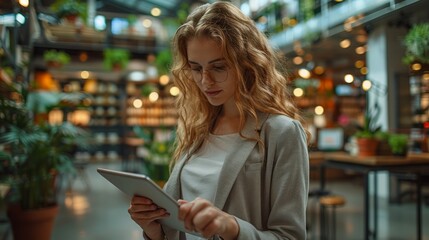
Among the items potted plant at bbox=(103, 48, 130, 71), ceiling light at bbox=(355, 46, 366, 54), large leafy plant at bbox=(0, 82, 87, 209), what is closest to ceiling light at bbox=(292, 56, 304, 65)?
ceiling light at bbox=(355, 46, 366, 54)

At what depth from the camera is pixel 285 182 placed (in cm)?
106

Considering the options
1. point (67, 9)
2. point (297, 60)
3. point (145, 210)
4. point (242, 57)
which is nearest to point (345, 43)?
point (297, 60)

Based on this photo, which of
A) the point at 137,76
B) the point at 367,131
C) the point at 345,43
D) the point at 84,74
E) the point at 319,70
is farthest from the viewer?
the point at 137,76

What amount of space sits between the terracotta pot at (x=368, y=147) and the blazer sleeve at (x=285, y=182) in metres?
3.05

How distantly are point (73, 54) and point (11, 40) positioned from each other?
1167cm

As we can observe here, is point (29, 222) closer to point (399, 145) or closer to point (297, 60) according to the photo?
point (399, 145)

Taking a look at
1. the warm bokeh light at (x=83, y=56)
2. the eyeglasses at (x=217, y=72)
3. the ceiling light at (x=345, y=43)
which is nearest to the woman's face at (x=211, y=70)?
the eyeglasses at (x=217, y=72)

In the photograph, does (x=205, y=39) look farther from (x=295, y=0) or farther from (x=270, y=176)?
(x=295, y=0)

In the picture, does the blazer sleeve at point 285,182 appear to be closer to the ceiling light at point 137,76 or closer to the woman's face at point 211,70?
the woman's face at point 211,70

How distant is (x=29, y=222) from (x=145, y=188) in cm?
333

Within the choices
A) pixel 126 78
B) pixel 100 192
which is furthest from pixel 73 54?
pixel 100 192

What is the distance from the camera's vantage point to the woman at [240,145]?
1.06 meters

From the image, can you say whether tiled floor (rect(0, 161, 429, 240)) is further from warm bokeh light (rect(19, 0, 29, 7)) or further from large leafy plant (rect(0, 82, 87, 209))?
warm bokeh light (rect(19, 0, 29, 7))

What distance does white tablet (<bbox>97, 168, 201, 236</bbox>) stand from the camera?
92cm
